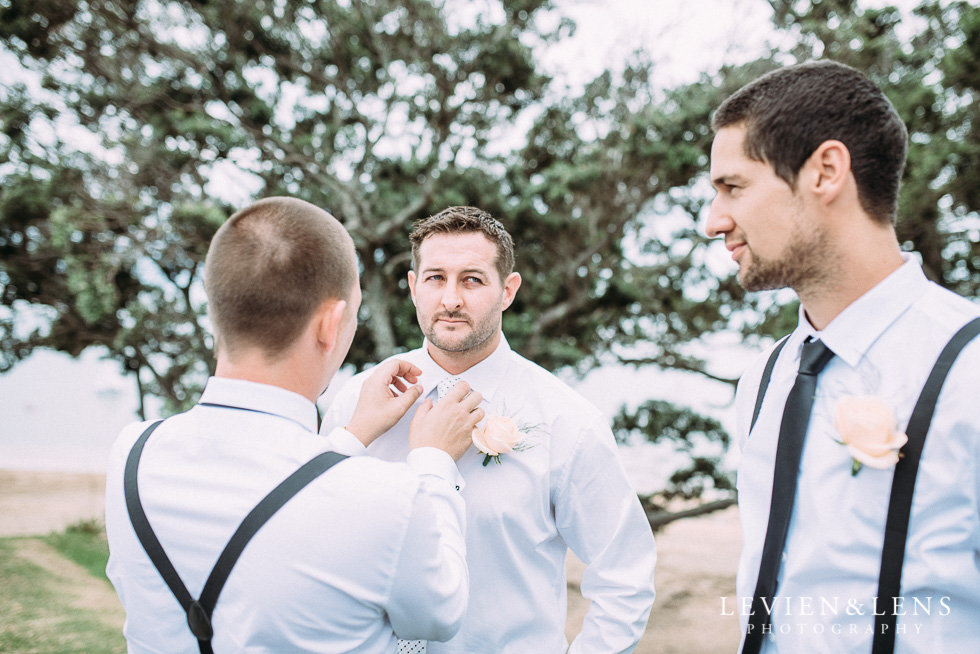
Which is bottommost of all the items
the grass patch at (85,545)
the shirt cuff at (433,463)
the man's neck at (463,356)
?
the grass patch at (85,545)

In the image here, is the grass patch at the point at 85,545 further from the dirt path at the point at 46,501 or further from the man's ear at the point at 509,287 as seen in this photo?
the man's ear at the point at 509,287

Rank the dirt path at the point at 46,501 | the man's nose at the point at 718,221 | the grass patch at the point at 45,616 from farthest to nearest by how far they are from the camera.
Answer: the dirt path at the point at 46,501 → the grass patch at the point at 45,616 → the man's nose at the point at 718,221

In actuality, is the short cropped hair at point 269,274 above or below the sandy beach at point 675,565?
above

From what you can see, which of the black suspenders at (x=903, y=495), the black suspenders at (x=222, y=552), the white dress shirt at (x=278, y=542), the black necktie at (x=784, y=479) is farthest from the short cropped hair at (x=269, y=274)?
the black suspenders at (x=903, y=495)

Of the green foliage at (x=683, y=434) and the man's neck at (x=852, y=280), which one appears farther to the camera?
the green foliage at (x=683, y=434)

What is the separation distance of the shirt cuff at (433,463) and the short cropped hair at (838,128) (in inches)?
47.1

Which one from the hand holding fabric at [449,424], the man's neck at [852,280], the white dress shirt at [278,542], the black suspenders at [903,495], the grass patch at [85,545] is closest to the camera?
the white dress shirt at [278,542]

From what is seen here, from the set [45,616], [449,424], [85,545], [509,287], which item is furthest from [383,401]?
[85,545]

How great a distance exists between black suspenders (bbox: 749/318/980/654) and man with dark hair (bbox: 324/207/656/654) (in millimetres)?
965

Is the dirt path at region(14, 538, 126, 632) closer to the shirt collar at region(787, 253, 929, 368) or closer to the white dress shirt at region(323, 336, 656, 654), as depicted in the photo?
the white dress shirt at region(323, 336, 656, 654)

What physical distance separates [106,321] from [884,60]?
12.8 metres

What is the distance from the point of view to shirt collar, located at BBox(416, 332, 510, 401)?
2.71 m

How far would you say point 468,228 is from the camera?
279cm

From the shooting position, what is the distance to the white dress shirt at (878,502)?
143 cm
